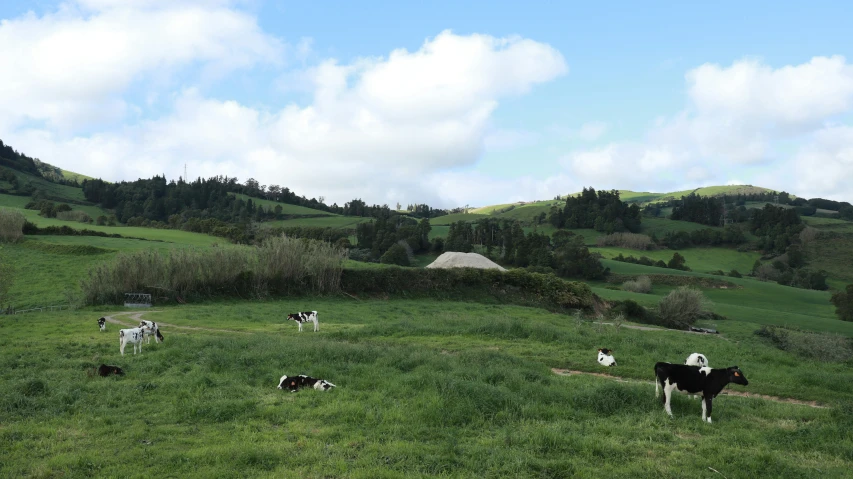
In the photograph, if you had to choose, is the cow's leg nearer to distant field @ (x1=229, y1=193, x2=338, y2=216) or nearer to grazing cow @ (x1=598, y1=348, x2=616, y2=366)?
grazing cow @ (x1=598, y1=348, x2=616, y2=366)

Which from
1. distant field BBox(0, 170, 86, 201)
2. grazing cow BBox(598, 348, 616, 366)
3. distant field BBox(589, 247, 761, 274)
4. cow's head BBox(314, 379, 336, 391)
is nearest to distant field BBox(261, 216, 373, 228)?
distant field BBox(0, 170, 86, 201)

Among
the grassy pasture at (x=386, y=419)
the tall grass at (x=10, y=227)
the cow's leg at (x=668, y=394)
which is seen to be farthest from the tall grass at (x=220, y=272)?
the cow's leg at (x=668, y=394)

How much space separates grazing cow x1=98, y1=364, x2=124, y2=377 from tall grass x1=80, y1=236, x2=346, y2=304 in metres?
30.8

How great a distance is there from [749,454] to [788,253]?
415ft

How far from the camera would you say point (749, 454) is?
8234 millimetres

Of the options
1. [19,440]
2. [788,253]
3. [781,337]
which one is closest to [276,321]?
[19,440]

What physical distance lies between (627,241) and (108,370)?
125 meters

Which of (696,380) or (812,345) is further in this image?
(812,345)

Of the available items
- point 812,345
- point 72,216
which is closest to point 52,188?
point 72,216

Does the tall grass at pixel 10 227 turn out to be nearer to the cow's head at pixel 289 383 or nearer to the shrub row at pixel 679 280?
the cow's head at pixel 289 383

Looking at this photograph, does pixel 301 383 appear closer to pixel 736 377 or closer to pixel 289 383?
pixel 289 383

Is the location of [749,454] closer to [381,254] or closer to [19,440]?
[19,440]

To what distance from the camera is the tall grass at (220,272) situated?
41.1 metres

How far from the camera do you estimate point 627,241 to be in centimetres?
12500
